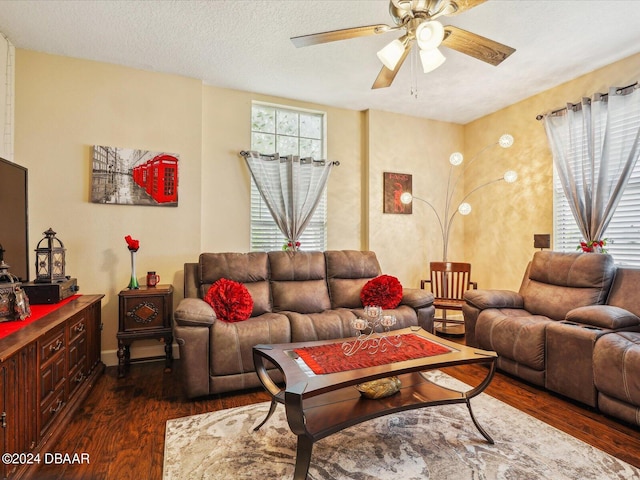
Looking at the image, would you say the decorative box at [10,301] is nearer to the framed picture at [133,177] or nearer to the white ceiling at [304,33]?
the framed picture at [133,177]

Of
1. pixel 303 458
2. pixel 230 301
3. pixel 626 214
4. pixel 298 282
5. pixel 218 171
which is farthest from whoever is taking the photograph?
pixel 218 171

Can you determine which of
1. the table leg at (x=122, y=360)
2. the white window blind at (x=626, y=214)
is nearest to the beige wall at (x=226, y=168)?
the table leg at (x=122, y=360)

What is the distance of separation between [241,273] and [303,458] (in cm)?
203

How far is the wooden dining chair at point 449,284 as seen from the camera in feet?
14.0

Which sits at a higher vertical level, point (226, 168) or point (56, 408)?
point (226, 168)

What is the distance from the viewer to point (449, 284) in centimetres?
448

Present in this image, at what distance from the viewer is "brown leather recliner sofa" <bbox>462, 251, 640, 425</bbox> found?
2211 millimetres

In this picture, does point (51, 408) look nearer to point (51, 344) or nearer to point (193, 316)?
point (51, 344)

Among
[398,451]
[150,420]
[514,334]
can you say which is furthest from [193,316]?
[514,334]

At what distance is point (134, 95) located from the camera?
3441 mm

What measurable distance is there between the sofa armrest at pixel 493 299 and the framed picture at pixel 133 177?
3129 millimetres

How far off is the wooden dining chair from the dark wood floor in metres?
1.18

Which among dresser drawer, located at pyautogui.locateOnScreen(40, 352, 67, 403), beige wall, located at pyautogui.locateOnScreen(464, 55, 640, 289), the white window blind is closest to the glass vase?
dresser drawer, located at pyautogui.locateOnScreen(40, 352, 67, 403)

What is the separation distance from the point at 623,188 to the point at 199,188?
13.4ft
